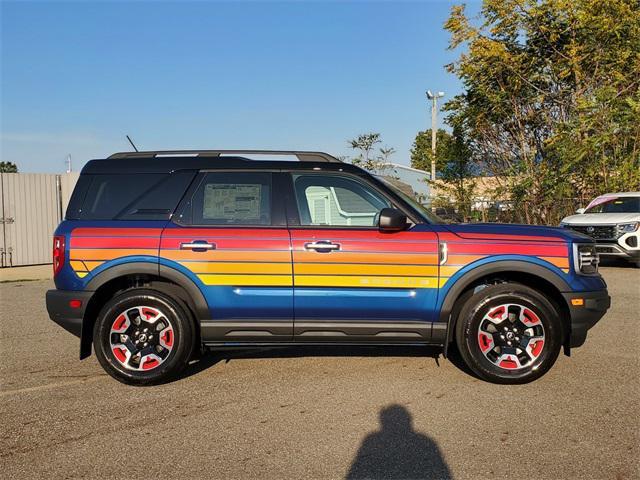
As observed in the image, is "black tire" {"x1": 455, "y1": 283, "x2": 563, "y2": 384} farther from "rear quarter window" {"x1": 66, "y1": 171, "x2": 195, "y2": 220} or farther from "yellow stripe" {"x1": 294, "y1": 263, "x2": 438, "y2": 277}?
"rear quarter window" {"x1": 66, "y1": 171, "x2": 195, "y2": 220}

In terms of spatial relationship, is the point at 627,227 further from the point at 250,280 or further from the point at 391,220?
the point at 250,280

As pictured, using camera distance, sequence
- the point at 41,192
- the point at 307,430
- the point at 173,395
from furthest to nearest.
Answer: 1. the point at 41,192
2. the point at 173,395
3. the point at 307,430

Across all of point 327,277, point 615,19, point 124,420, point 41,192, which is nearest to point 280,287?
point 327,277

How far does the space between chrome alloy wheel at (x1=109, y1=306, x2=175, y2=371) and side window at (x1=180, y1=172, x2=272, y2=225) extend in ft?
2.85

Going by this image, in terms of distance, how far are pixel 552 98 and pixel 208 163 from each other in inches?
604

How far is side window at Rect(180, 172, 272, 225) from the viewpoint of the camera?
175 inches

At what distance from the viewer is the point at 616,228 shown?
1151cm

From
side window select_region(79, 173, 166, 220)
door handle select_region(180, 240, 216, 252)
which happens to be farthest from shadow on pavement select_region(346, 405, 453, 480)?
side window select_region(79, 173, 166, 220)

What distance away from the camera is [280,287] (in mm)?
4293

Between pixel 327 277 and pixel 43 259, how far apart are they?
13.0m

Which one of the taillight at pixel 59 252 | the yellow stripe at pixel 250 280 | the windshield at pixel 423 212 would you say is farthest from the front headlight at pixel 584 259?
the taillight at pixel 59 252

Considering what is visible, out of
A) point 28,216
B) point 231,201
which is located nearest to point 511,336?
point 231,201

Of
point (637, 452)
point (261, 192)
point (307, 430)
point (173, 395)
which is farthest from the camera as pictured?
point (261, 192)

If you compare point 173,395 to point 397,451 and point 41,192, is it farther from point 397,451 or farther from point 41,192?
point 41,192
